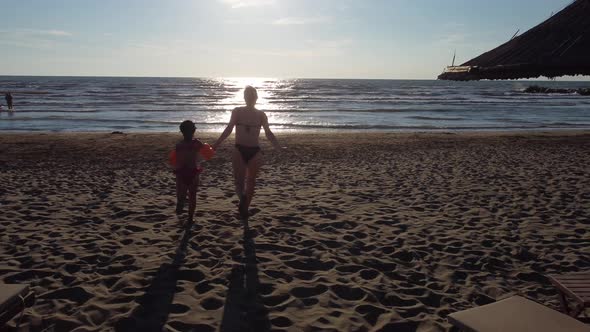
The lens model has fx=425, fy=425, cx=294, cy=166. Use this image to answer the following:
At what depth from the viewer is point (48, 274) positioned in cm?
422

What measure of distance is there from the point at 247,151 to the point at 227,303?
2.24 metres

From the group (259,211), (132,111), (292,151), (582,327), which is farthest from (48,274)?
(132,111)

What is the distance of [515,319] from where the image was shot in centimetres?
280

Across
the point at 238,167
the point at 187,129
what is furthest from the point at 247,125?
the point at 187,129

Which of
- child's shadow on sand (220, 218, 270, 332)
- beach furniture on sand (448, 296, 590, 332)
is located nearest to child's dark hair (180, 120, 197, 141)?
child's shadow on sand (220, 218, 270, 332)

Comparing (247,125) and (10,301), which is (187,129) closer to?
(247,125)

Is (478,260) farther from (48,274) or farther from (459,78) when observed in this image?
(48,274)

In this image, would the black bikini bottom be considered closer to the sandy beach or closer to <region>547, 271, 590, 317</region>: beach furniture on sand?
the sandy beach

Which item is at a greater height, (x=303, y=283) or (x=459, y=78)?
(x=459, y=78)

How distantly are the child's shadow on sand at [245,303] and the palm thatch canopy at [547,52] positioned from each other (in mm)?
3067

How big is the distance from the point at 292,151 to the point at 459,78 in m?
8.74

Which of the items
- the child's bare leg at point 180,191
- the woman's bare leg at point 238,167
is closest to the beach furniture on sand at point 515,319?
the woman's bare leg at point 238,167

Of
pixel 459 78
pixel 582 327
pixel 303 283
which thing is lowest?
pixel 303 283

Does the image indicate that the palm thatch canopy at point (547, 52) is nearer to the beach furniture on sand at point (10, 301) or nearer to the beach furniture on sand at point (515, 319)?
the beach furniture on sand at point (515, 319)
